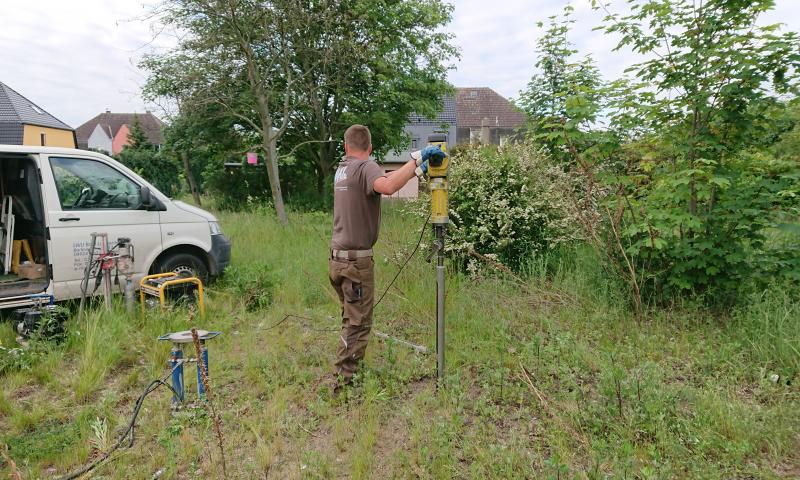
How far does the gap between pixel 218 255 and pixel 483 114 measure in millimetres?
40933

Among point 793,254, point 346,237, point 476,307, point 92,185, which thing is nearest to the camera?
point 346,237

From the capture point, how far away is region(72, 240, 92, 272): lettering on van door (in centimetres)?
544

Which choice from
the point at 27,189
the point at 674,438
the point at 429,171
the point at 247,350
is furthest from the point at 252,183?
the point at 674,438

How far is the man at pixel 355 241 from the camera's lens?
12.2 feet

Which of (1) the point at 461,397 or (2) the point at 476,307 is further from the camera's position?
(2) the point at 476,307

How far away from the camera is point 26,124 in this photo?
2456 centimetres

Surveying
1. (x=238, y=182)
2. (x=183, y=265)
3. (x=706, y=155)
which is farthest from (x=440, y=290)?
(x=238, y=182)

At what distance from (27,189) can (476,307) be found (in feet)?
17.7

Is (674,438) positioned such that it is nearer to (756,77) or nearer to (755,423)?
(755,423)


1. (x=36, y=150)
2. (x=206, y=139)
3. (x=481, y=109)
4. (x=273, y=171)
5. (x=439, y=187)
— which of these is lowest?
(x=439, y=187)

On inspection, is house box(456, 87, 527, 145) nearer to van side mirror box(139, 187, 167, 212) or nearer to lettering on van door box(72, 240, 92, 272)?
van side mirror box(139, 187, 167, 212)

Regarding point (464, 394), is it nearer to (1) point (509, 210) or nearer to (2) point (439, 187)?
(2) point (439, 187)

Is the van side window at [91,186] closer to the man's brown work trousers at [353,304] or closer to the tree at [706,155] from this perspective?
the man's brown work trousers at [353,304]

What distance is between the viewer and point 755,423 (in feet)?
9.95
